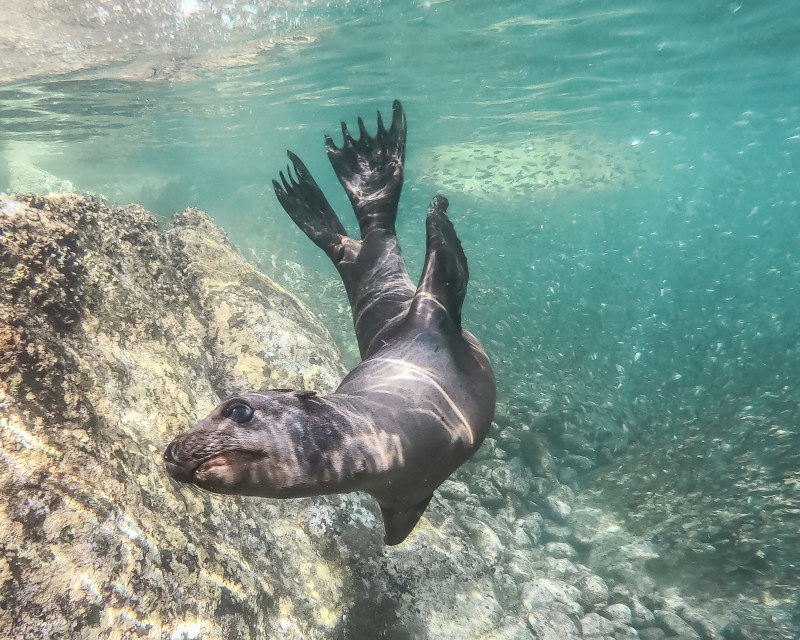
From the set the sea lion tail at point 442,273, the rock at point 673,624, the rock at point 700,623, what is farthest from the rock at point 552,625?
the sea lion tail at point 442,273

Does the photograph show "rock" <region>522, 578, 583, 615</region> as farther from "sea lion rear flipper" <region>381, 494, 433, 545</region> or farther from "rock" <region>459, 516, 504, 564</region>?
"sea lion rear flipper" <region>381, 494, 433, 545</region>

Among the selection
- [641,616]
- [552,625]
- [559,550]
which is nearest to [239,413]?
[552,625]

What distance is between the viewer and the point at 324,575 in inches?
135

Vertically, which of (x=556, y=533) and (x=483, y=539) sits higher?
(x=483, y=539)

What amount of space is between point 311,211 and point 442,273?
2.13 metres

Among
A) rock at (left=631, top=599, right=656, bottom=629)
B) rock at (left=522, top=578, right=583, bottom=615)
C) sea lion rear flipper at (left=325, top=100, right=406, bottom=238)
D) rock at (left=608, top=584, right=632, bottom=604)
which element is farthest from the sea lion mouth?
rock at (left=608, top=584, right=632, bottom=604)

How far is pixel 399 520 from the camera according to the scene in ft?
8.59

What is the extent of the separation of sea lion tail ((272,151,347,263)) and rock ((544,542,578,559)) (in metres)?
5.23

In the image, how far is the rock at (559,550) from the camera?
21.0ft

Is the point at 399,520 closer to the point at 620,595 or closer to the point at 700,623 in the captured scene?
the point at 620,595

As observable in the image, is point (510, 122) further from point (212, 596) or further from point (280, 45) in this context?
point (212, 596)

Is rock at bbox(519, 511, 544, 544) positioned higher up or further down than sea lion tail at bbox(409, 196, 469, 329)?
further down

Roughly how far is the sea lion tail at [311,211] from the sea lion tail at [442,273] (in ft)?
4.48

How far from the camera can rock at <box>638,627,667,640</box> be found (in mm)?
4937
